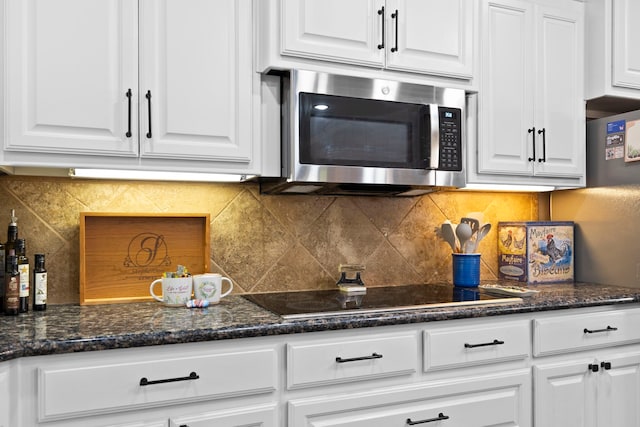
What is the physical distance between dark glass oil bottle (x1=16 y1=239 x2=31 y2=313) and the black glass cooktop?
0.77m

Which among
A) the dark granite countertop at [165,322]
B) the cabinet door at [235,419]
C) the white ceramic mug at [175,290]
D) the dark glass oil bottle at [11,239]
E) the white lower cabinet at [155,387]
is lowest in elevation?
the cabinet door at [235,419]

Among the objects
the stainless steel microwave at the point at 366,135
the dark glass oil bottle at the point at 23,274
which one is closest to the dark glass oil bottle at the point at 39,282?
the dark glass oil bottle at the point at 23,274

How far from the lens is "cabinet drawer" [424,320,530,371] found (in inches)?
72.2

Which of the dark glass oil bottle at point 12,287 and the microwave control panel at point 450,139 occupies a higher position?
the microwave control panel at point 450,139

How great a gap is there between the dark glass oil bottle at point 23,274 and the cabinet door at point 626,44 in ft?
8.32

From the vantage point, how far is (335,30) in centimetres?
201

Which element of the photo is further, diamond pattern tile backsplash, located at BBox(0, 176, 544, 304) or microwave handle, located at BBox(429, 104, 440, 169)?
microwave handle, located at BBox(429, 104, 440, 169)

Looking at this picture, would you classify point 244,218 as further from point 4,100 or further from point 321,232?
point 4,100

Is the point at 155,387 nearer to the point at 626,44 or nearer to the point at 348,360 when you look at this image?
the point at 348,360

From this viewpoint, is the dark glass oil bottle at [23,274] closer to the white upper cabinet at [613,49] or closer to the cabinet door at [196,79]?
the cabinet door at [196,79]

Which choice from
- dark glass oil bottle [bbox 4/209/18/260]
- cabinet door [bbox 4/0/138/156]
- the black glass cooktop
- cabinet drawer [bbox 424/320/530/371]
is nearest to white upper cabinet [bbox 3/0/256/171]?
cabinet door [bbox 4/0/138/156]

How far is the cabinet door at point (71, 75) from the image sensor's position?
1.65 metres

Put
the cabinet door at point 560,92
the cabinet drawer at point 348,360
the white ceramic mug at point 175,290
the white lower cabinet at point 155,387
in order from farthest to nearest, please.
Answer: the cabinet door at point 560,92
the white ceramic mug at point 175,290
the cabinet drawer at point 348,360
the white lower cabinet at point 155,387

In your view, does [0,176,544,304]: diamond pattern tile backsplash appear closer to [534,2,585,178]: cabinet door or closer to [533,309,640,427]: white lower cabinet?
[534,2,585,178]: cabinet door
